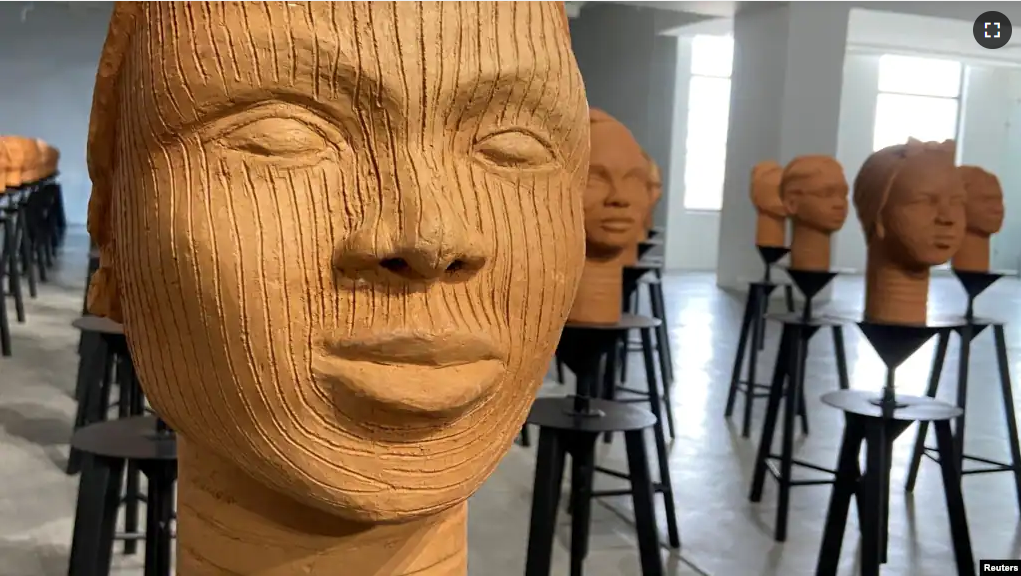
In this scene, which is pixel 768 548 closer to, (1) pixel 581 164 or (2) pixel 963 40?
(1) pixel 581 164

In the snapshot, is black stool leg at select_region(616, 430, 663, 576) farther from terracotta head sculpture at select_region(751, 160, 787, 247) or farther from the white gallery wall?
terracotta head sculpture at select_region(751, 160, 787, 247)

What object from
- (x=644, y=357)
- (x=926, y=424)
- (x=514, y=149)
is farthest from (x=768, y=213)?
(x=514, y=149)

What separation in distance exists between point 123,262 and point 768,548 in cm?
300

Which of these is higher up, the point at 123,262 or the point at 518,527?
the point at 123,262

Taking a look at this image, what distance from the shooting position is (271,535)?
1205mm

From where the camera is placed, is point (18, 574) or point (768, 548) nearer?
point (18, 574)

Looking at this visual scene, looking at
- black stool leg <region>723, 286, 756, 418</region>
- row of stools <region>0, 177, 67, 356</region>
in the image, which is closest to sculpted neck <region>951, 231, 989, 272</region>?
black stool leg <region>723, 286, 756, 418</region>

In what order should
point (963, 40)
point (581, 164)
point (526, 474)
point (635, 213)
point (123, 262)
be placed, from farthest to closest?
point (963, 40)
point (526, 474)
point (635, 213)
point (581, 164)
point (123, 262)

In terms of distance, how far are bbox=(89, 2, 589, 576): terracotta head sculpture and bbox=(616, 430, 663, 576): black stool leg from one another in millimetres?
1420

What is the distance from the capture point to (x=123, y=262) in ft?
3.76

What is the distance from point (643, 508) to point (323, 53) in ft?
5.93

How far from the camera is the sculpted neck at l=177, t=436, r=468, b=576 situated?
1.20 meters

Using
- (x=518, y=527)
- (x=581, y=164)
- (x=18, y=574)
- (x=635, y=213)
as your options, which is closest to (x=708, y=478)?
(x=518, y=527)

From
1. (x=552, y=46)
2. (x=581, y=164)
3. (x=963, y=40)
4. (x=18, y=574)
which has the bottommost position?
(x=18, y=574)
